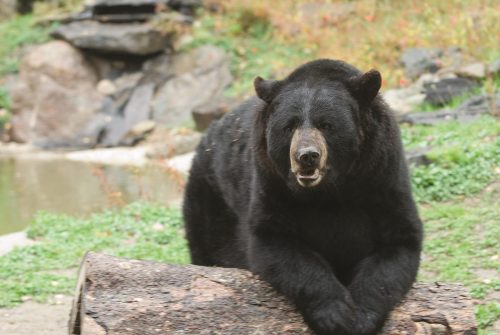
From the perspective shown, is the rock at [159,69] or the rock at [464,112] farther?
the rock at [159,69]

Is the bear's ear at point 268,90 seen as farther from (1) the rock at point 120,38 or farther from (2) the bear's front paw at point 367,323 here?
(1) the rock at point 120,38

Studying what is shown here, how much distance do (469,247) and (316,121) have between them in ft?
8.81

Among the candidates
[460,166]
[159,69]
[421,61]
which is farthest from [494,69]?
[159,69]

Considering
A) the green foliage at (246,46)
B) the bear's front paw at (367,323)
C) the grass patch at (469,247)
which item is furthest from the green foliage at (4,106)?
the bear's front paw at (367,323)

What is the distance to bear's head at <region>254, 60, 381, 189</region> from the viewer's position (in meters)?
3.45

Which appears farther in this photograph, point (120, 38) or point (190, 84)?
point (120, 38)

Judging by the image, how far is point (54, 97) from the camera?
16.2m

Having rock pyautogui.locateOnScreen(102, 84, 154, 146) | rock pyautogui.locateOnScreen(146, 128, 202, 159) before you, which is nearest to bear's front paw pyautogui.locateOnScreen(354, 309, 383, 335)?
rock pyautogui.locateOnScreen(146, 128, 202, 159)

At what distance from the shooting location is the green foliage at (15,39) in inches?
678

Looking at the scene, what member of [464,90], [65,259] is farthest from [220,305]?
[464,90]

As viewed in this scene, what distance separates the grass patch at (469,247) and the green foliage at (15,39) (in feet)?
41.9

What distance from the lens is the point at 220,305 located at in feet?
11.4

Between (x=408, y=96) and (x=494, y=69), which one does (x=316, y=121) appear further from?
(x=408, y=96)

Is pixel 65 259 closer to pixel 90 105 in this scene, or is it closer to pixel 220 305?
pixel 220 305
